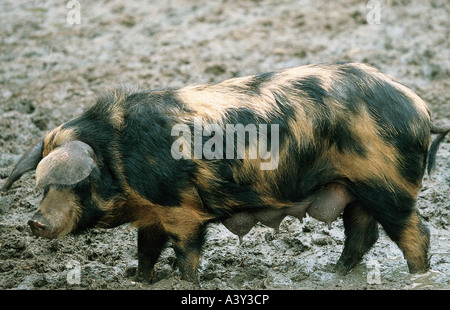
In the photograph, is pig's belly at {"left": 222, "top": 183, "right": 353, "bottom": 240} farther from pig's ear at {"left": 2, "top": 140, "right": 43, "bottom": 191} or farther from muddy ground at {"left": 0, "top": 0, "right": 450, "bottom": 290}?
pig's ear at {"left": 2, "top": 140, "right": 43, "bottom": 191}

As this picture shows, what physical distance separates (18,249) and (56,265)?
1.31 feet

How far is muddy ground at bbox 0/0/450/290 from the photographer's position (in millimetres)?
5777

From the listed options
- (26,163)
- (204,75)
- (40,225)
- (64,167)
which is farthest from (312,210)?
(204,75)

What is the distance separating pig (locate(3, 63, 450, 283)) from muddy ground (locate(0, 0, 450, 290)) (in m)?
0.60

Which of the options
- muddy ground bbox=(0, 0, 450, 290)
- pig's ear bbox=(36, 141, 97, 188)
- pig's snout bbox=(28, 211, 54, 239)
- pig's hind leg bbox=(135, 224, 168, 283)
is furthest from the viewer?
muddy ground bbox=(0, 0, 450, 290)

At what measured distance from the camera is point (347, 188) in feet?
17.5

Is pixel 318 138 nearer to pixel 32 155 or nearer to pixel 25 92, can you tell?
pixel 32 155

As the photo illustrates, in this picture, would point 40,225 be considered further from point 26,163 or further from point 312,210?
point 312,210

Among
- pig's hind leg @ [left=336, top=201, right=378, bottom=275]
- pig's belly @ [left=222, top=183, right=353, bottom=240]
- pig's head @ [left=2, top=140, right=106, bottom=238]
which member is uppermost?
pig's head @ [left=2, top=140, right=106, bottom=238]

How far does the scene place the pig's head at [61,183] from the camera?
4.82 metres

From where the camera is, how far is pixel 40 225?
193 inches

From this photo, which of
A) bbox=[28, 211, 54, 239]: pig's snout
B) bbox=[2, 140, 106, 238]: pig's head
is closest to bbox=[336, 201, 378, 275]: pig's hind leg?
bbox=[2, 140, 106, 238]: pig's head

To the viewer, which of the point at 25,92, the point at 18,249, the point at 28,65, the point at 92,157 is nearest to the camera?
the point at 92,157

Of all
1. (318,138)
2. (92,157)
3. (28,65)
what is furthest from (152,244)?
(28,65)
